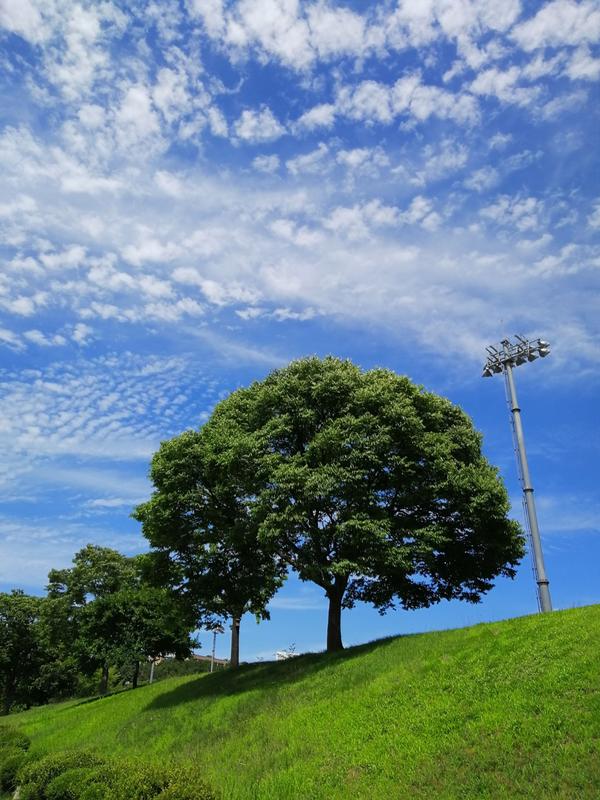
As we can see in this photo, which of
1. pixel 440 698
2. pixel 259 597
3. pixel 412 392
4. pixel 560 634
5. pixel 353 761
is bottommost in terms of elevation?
pixel 353 761

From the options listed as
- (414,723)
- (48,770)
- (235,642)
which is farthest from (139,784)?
(235,642)

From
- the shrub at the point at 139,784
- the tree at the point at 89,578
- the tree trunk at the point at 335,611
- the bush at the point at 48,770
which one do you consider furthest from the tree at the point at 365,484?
the tree at the point at 89,578

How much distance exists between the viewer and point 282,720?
20.0m

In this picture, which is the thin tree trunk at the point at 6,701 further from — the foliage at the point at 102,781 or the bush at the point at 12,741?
the foliage at the point at 102,781

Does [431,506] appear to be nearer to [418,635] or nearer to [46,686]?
[418,635]

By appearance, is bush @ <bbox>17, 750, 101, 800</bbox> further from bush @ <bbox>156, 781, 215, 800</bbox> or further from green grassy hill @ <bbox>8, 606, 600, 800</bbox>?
bush @ <bbox>156, 781, 215, 800</bbox>

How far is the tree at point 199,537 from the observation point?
3031 cm

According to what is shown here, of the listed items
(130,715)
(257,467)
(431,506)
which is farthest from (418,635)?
(130,715)

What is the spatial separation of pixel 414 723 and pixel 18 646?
73.3 m

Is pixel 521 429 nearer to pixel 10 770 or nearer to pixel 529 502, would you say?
pixel 529 502

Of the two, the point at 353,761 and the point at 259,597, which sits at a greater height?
the point at 259,597

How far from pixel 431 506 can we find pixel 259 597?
1052 centimetres

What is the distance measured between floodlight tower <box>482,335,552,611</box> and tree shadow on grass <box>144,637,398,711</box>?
7.13m

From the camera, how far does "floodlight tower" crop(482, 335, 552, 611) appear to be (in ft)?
89.5
